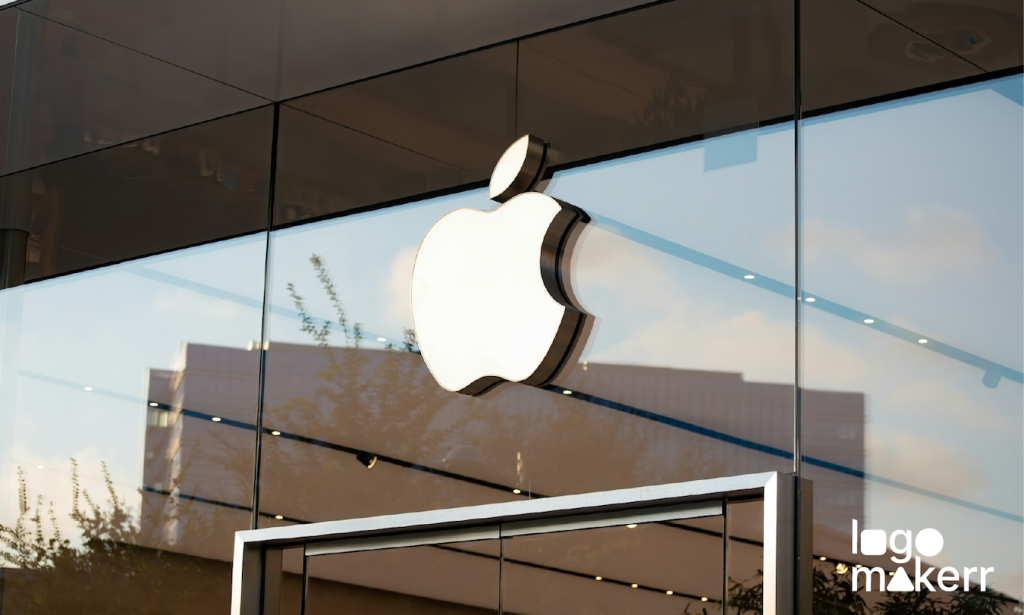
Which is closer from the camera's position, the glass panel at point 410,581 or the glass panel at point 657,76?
the glass panel at point 657,76

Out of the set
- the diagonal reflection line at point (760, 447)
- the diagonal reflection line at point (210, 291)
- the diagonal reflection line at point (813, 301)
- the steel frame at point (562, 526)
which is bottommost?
the steel frame at point (562, 526)

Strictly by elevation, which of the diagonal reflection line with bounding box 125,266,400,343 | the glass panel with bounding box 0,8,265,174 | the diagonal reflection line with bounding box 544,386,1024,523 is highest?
the glass panel with bounding box 0,8,265,174

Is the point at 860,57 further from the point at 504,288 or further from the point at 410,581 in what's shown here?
the point at 410,581

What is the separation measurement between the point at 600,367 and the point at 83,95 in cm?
369

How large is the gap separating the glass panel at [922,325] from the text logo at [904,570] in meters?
0.01

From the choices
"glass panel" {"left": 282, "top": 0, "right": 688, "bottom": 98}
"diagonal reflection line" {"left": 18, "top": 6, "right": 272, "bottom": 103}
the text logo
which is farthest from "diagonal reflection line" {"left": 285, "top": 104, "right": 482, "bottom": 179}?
the text logo

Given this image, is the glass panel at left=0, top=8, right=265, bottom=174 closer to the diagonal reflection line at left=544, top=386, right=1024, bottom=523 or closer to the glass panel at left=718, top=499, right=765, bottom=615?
the diagonal reflection line at left=544, top=386, right=1024, bottom=523

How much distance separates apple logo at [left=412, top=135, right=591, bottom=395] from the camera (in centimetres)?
549

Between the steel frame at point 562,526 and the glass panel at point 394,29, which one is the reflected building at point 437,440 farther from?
the glass panel at point 394,29

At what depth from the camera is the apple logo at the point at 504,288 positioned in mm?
5492

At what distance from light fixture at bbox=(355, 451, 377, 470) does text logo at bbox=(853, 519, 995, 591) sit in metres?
2.53

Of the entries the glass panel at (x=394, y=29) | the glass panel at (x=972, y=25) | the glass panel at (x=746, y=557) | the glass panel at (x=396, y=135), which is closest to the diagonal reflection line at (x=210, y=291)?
the glass panel at (x=396, y=135)

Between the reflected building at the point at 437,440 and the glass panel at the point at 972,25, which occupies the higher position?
the glass panel at the point at 972,25

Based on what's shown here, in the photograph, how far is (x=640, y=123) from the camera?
5.52 m
